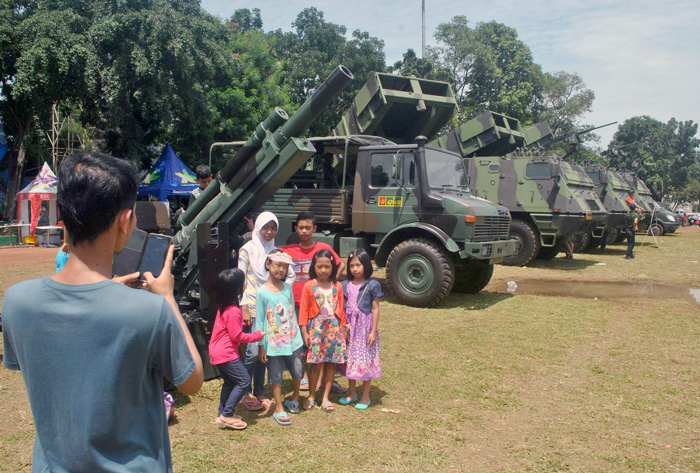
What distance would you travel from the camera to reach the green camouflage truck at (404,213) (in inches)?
293

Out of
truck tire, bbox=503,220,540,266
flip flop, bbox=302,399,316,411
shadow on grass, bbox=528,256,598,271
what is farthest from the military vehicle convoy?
shadow on grass, bbox=528,256,598,271

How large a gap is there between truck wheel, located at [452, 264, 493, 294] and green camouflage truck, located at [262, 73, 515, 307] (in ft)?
0.05

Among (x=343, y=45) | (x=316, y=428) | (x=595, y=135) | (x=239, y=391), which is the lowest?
(x=316, y=428)

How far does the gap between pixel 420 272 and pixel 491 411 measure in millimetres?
3697

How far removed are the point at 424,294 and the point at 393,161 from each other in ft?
6.28

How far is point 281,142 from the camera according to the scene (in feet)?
15.8

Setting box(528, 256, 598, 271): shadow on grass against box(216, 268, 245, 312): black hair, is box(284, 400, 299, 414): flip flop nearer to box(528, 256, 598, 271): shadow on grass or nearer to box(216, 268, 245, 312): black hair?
box(216, 268, 245, 312): black hair

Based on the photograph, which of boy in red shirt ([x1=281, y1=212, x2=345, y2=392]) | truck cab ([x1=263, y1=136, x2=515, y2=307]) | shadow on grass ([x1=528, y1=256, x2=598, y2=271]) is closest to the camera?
boy in red shirt ([x1=281, y1=212, x2=345, y2=392])

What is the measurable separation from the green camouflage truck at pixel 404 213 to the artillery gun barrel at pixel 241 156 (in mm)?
2971

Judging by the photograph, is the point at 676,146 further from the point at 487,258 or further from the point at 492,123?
the point at 487,258

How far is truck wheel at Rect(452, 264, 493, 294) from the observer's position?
8.64 metres

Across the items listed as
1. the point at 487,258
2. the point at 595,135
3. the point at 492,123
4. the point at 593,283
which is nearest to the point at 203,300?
the point at 487,258

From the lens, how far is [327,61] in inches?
1186

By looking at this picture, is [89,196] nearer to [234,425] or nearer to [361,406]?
[234,425]
